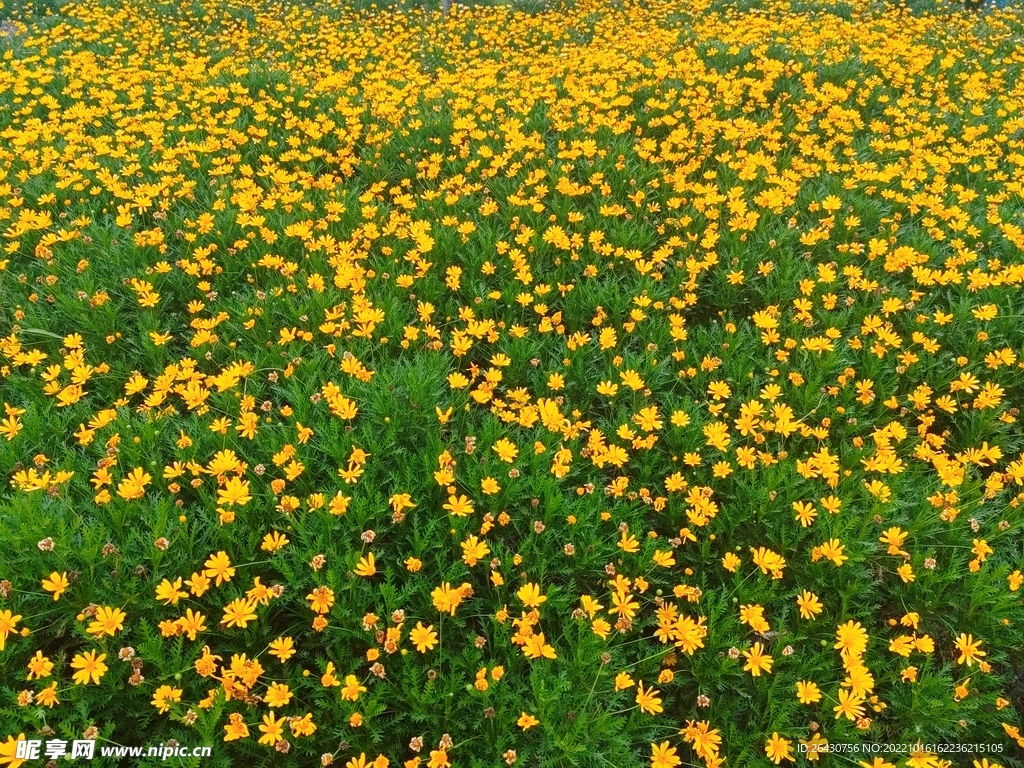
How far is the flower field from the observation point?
2.19m

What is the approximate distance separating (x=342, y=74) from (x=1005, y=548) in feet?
24.8

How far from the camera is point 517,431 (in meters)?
3.15

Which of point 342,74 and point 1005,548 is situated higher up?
point 342,74

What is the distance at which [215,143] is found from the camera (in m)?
5.47

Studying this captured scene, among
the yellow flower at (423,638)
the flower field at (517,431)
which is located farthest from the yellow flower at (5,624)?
the yellow flower at (423,638)

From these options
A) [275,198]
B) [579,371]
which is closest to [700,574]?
[579,371]

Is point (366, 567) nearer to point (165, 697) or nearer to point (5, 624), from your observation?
point (165, 697)

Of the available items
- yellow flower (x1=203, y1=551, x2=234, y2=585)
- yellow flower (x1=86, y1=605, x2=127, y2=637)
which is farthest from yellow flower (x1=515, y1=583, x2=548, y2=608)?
yellow flower (x1=86, y1=605, x2=127, y2=637)

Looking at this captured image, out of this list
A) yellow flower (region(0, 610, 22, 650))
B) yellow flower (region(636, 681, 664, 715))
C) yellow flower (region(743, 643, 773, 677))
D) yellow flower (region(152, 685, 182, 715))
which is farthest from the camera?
yellow flower (region(743, 643, 773, 677))

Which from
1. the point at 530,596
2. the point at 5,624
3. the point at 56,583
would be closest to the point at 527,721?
the point at 530,596

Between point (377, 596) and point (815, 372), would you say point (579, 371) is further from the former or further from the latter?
point (377, 596)

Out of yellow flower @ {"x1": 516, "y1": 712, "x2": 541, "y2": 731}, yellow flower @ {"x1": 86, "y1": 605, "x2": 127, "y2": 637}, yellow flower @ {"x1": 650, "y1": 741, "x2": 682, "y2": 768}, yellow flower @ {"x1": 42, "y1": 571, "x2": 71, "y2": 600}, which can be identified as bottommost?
yellow flower @ {"x1": 650, "y1": 741, "x2": 682, "y2": 768}

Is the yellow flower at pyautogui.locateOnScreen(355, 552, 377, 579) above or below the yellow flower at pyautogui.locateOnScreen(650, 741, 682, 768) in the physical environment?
above

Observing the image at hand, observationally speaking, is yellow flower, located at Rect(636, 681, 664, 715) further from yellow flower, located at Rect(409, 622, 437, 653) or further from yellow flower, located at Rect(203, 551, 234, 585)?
yellow flower, located at Rect(203, 551, 234, 585)
